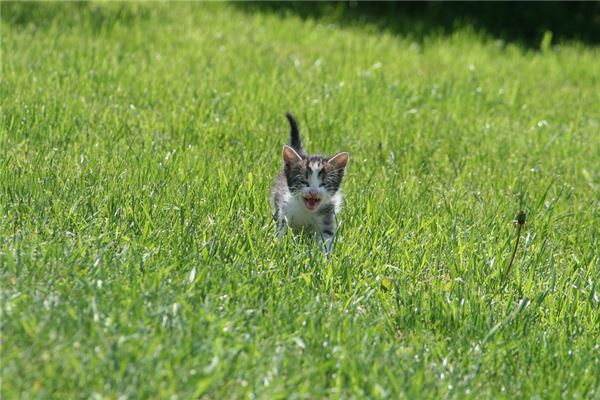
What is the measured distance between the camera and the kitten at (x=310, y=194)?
5918 mm

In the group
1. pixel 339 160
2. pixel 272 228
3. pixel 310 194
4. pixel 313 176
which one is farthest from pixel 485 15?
pixel 272 228

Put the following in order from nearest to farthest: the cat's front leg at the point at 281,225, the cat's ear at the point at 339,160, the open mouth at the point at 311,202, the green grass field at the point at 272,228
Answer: the green grass field at the point at 272,228 → the cat's front leg at the point at 281,225 → the open mouth at the point at 311,202 → the cat's ear at the point at 339,160

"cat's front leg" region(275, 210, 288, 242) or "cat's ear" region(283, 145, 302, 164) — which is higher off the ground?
"cat's ear" region(283, 145, 302, 164)

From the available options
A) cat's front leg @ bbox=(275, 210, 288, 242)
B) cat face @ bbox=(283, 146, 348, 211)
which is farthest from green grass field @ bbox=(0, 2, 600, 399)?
cat face @ bbox=(283, 146, 348, 211)

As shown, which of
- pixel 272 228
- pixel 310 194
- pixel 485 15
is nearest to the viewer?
pixel 272 228

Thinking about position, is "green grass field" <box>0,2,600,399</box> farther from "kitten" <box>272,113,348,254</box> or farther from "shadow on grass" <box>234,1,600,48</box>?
"shadow on grass" <box>234,1,600,48</box>

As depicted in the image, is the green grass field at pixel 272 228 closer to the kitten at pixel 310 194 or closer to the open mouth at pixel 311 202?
the kitten at pixel 310 194

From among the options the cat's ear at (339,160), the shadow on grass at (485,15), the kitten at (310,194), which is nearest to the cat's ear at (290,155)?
the kitten at (310,194)

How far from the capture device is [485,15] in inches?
588

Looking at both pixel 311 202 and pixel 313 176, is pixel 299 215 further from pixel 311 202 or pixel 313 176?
pixel 313 176

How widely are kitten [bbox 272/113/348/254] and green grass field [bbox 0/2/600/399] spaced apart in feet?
0.59

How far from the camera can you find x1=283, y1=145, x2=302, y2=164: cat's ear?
6.03 meters

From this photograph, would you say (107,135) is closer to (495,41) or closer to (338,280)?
(338,280)

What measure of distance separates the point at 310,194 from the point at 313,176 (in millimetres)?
139
